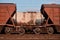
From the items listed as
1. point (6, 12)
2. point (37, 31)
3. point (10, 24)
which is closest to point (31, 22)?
point (37, 31)

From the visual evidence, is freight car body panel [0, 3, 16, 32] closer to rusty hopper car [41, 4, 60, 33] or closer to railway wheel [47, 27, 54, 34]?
rusty hopper car [41, 4, 60, 33]

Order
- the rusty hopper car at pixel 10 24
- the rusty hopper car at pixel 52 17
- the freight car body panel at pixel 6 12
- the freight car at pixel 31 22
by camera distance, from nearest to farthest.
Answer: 1. the rusty hopper car at pixel 10 24
2. the freight car at pixel 31 22
3. the freight car body panel at pixel 6 12
4. the rusty hopper car at pixel 52 17

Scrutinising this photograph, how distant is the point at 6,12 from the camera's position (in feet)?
68.3

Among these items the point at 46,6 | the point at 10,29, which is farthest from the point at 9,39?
Result: the point at 46,6

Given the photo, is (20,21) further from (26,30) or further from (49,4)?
(49,4)

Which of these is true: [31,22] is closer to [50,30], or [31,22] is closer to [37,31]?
[37,31]

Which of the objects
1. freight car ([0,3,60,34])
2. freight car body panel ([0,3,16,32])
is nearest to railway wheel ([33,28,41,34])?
freight car ([0,3,60,34])

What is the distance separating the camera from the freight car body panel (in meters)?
20.6

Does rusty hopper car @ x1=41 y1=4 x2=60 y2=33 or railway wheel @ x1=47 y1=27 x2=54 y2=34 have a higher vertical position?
rusty hopper car @ x1=41 y1=4 x2=60 y2=33

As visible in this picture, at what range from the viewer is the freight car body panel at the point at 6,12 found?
20594 millimetres

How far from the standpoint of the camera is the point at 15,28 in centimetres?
2056

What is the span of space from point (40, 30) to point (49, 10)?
2526mm

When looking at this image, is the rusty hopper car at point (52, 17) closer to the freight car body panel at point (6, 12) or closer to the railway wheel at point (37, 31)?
the railway wheel at point (37, 31)

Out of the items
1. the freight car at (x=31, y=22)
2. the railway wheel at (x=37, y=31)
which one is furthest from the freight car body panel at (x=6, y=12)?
the railway wheel at (x=37, y=31)
